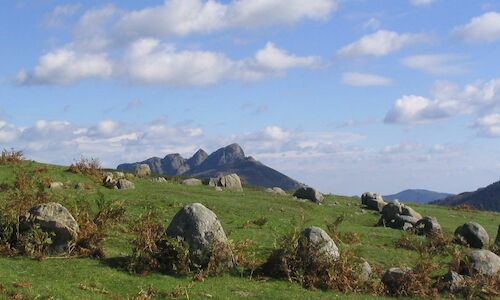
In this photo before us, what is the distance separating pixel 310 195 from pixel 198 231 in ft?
109

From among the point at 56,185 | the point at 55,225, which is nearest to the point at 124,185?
the point at 56,185

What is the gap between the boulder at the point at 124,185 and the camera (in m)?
48.8

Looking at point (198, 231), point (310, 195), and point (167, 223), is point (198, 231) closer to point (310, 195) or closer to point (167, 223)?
point (167, 223)

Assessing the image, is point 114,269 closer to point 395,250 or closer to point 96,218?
point 96,218

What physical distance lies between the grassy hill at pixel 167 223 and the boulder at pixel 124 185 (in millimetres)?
888

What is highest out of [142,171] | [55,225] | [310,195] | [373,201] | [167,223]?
[142,171]

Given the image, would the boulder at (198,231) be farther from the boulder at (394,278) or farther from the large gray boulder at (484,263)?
the large gray boulder at (484,263)

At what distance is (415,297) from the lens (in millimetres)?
27719

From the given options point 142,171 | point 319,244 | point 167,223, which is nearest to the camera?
point 319,244

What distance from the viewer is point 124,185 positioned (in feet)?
161

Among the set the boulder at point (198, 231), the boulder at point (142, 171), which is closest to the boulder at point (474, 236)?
the boulder at point (198, 231)

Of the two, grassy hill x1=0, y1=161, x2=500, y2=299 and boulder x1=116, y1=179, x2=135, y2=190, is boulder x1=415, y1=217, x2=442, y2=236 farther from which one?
boulder x1=116, y1=179, x2=135, y2=190

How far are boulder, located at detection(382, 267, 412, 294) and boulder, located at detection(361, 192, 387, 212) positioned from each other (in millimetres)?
29922

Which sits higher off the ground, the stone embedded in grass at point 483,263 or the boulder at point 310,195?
the boulder at point 310,195
